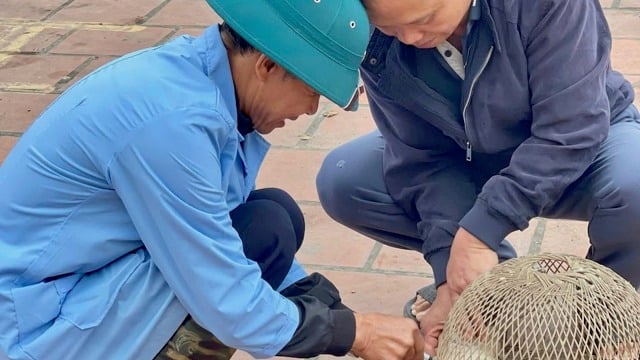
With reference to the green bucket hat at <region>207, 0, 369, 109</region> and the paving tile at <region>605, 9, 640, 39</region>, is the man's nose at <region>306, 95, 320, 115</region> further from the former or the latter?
the paving tile at <region>605, 9, 640, 39</region>

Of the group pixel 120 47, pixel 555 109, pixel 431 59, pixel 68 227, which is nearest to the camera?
pixel 68 227

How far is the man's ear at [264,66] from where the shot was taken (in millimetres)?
2018

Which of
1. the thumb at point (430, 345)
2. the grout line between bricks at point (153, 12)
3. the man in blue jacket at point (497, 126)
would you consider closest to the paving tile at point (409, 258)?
the man in blue jacket at point (497, 126)

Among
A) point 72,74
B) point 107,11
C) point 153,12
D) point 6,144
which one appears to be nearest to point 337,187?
point 6,144

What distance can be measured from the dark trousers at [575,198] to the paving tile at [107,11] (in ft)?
9.26

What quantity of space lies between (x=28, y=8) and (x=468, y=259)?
156 inches

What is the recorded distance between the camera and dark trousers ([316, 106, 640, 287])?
243cm

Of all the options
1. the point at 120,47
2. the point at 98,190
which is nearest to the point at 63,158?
the point at 98,190

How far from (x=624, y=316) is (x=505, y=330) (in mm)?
220

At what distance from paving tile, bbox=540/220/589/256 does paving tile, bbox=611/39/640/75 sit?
1.22 metres

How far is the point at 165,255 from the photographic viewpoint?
2.05m

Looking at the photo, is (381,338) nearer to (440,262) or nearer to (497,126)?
(440,262)

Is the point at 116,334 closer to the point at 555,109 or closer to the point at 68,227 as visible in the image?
the point at 68,227

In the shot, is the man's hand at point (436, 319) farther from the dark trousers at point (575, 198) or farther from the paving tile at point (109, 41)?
the paving tile at point (109, 41)
